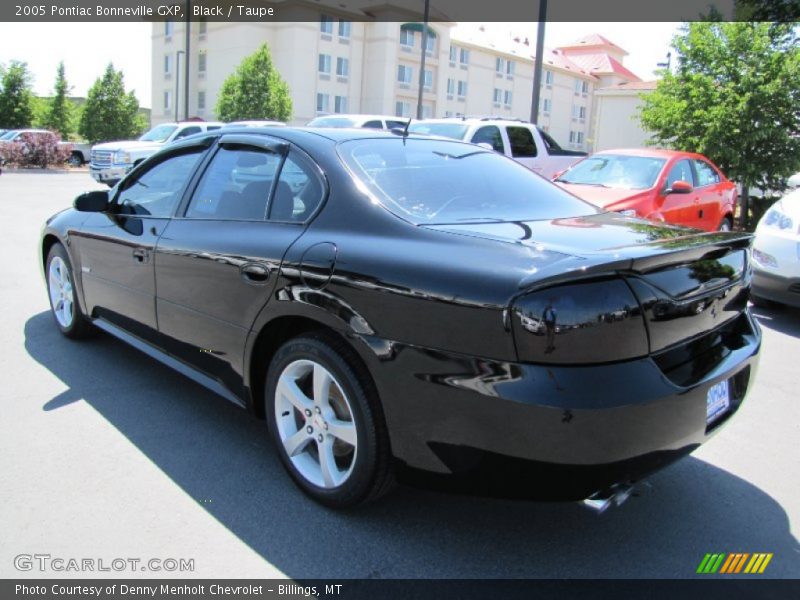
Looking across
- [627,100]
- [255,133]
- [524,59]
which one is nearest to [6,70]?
[627,100]

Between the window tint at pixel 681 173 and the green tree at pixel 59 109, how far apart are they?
168 feet

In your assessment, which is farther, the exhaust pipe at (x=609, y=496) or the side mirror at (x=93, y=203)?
the side mirror at (x=93, y=203)

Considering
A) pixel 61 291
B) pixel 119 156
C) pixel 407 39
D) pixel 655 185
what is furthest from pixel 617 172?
pixel 407 39

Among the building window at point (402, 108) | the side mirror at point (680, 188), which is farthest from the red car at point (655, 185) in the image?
the building window at point (402, 108)

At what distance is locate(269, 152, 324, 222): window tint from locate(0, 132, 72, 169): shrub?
30.4 metres

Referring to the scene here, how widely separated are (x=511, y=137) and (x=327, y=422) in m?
11.1

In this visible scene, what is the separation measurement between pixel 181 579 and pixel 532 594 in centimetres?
129

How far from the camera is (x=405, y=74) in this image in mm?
57188

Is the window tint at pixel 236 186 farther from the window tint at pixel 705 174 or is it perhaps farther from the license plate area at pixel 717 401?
the window tint at pixel 705 174

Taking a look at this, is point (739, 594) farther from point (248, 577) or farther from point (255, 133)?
point (255, 133)

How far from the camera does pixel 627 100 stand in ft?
121

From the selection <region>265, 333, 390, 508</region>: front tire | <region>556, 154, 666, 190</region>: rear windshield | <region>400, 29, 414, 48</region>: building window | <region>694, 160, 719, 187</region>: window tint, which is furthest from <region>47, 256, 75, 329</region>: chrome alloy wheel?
<region>400, 29, 414, 48</region>: building window

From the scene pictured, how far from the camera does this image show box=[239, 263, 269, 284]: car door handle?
3.17 metres

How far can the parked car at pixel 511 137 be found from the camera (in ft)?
41.3
